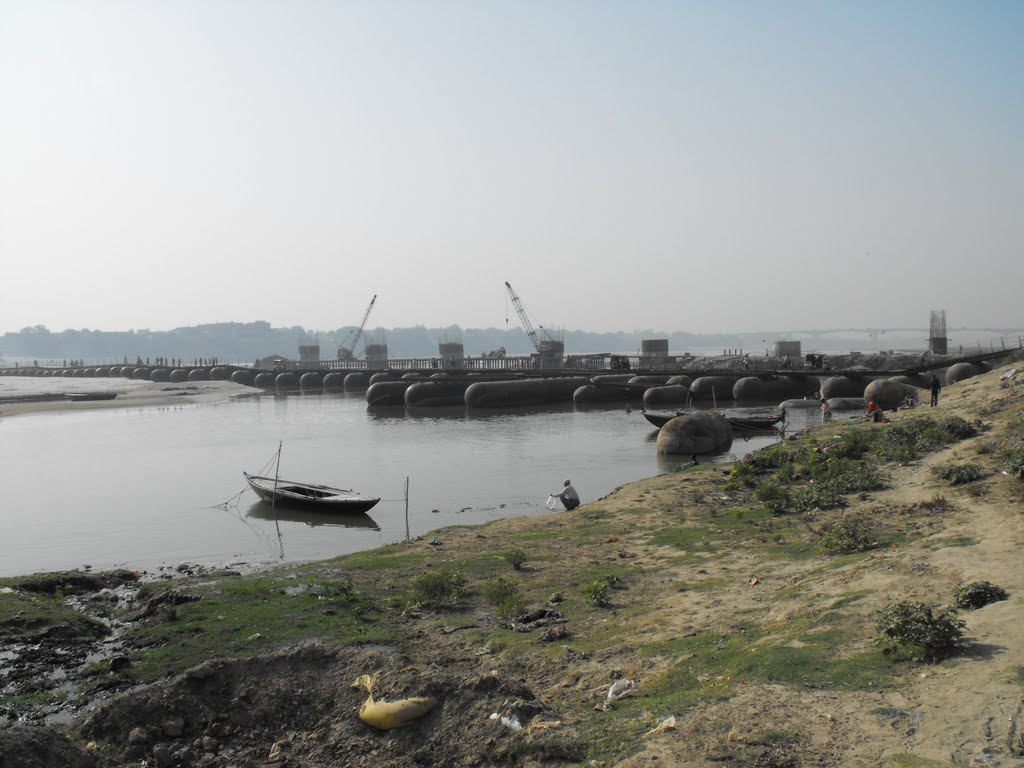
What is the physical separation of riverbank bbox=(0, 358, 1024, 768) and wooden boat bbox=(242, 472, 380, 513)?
19.0 feet

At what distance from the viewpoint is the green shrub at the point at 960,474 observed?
15.7 metres

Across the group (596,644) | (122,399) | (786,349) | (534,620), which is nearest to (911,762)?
(596,644)

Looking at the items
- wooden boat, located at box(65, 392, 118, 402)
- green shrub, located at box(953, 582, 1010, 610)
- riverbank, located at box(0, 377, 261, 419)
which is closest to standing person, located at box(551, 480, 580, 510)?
green shrub, located at box(953, 582, 1010, 610)

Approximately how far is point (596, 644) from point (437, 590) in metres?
3.57

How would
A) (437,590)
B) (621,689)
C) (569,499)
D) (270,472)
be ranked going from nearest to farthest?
(621,689) < (437,590) < (569,499) < (270,472)

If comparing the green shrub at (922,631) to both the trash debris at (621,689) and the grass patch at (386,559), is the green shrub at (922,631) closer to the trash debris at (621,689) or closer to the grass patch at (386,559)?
the trash debris at (621,689)

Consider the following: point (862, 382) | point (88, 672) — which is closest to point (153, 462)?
point (88, 672)

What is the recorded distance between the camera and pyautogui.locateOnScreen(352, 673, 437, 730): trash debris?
8.06 m

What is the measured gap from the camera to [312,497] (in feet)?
81.9

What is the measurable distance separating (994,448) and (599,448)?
2340 centimetres

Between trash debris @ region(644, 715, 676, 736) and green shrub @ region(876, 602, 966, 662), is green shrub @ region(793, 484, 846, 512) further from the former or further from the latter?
trash debris @ region(644, 715, 676, 736)

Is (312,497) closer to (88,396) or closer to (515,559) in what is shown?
Answer: (515,559)

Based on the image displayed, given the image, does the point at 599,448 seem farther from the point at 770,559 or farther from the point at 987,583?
the point at 987,583

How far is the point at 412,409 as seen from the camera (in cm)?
7006
